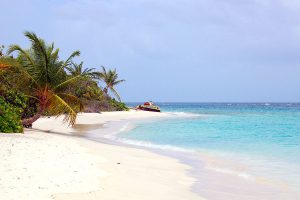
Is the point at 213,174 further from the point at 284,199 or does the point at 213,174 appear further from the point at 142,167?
the point at 284,199

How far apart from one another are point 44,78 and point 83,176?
Result: 39.5 ft

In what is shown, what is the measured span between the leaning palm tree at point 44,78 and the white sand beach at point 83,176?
25.4 feet

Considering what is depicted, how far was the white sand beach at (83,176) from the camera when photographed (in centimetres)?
627

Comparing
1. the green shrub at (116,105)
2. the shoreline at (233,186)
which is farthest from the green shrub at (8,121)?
the green shrub at (116,105)

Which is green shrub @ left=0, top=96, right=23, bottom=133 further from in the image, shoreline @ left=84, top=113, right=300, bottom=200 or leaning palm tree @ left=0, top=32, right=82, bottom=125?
shoreline @ left=84, top=113, right=300, bottom=200

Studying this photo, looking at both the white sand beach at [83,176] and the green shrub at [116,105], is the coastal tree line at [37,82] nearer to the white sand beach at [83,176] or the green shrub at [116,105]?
the white sand beach at [83,176]

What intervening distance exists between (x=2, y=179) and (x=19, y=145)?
447 centimetres


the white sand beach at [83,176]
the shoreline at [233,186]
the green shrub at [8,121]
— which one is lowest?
the shoreline at [233,186]

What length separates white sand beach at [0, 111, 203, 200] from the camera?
627 centimetres

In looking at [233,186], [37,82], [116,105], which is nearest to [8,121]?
[37,82]

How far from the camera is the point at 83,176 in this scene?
7754mm

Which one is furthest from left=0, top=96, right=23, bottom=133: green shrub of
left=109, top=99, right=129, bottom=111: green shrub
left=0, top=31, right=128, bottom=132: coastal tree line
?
left=109, top=99, right=129, bottom=111: green shrub

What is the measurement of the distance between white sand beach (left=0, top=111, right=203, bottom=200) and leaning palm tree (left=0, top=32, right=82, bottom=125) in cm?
775

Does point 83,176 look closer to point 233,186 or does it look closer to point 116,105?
point 233,186
